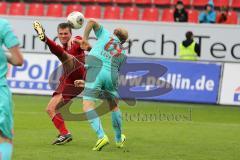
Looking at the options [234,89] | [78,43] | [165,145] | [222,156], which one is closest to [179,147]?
[165,145]

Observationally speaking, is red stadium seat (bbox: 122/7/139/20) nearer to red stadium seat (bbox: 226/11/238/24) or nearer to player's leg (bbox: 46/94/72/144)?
red stadium seat (bbox: 226/11/238/24)

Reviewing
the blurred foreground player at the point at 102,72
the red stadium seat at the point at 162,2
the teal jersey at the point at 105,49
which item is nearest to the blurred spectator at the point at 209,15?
the red stadium seat at the point at 162,2

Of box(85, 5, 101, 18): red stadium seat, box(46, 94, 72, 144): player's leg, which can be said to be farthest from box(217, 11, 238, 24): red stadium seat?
box(46, 94, 72, 144): player's leg

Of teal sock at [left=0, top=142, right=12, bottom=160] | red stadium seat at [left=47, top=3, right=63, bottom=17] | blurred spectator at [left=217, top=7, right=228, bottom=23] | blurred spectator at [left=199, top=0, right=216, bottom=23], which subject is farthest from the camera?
red stadium seat at [left=47, top=3, right=63, bottom=17]

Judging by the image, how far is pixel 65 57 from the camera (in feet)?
35.9

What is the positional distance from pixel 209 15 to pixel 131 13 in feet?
11.9

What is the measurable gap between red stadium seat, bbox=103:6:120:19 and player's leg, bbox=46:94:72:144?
48.9 ft

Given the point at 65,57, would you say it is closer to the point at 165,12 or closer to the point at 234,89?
the point at 234,89

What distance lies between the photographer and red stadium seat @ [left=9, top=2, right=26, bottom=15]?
92.2 ft

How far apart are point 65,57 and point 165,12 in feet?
52.8

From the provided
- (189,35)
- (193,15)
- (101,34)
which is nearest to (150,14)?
(193,15)

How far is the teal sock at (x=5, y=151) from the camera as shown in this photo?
22.5ft

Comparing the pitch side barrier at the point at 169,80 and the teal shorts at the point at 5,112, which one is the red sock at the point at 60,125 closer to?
the teal shorts at the point at 5,112

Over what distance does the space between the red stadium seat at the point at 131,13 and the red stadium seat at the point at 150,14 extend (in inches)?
11.7
